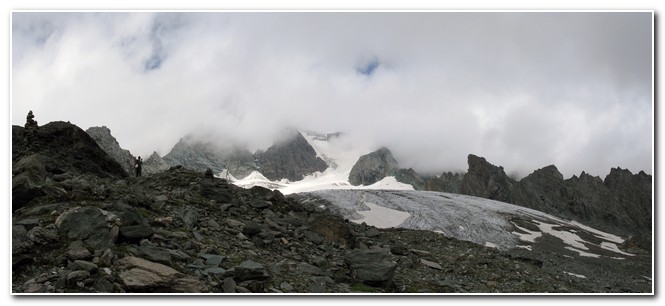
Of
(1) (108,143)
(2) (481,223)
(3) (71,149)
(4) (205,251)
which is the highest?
(1) (108,143)

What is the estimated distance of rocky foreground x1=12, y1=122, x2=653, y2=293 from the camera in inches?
474

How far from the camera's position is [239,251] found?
1664cm

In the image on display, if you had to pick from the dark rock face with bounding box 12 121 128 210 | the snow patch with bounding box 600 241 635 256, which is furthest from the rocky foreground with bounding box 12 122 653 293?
the snow patch with bounding box 600 241 635 256

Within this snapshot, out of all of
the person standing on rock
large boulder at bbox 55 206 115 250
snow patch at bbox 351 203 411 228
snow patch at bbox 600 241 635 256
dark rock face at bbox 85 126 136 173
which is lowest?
snow patch at bbox 600 241 635 256

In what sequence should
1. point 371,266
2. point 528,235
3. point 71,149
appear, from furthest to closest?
point 528,235, point 71,149, point 371,266

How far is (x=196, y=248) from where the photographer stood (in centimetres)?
1514

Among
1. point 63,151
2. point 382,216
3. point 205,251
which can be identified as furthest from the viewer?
point 382,216

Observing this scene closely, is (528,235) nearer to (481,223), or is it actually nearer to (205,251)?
(481,223)

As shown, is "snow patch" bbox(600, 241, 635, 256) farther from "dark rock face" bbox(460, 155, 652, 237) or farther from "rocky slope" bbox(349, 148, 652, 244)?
"dark rock face" bbox(460, 155, 652, 237)

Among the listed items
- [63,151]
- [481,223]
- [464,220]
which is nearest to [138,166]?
[63,151]

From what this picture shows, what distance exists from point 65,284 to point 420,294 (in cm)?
1054
